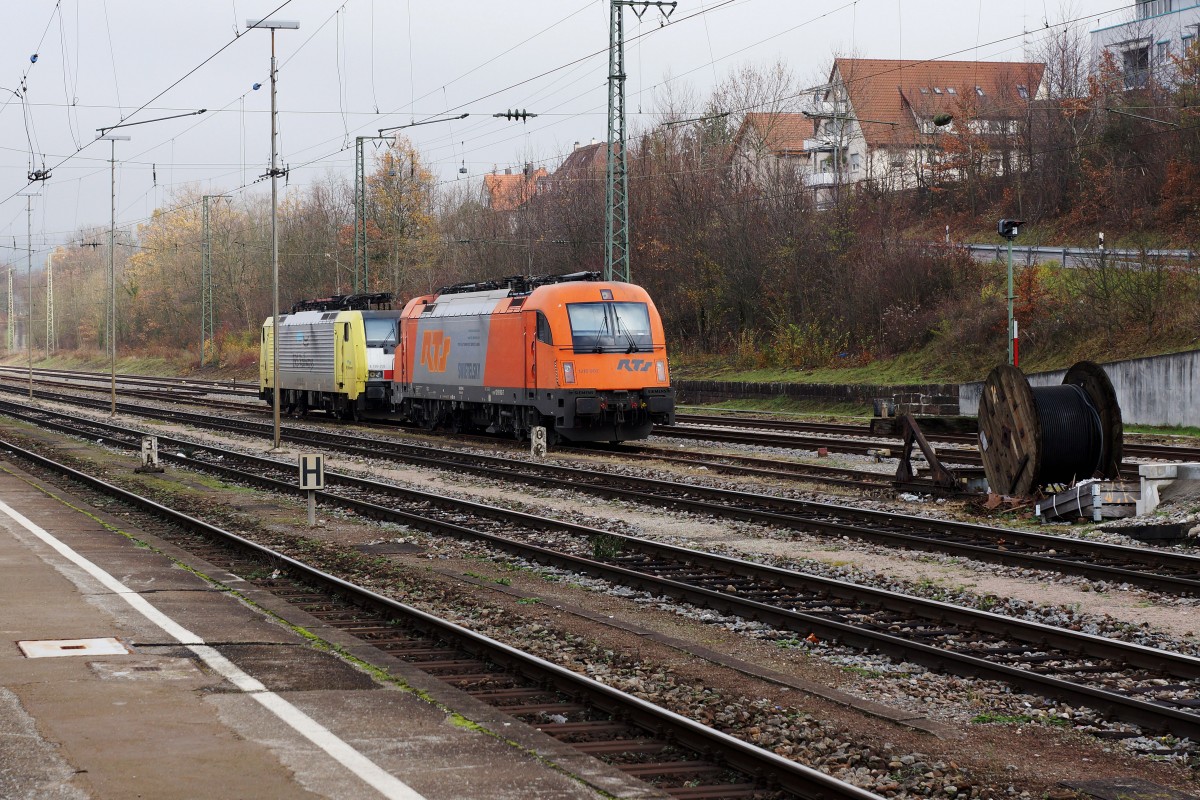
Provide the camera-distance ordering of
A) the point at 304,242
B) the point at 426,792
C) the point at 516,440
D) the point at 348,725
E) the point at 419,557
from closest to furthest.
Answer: the point at 426,792, the point at 348,725, the point at 419,557, the point at 516,440, the point at 304,242

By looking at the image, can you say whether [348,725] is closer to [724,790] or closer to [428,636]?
[724,790]

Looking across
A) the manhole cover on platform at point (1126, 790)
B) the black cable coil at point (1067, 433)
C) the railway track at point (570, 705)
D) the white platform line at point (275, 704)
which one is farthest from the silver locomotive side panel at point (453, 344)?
the manhole cover on platform at point (1126, 790)

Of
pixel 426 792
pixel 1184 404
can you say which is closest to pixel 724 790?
pixel 426 792

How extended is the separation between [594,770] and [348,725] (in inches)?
58.0

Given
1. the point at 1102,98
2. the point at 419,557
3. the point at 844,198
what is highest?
the point at 1102,98

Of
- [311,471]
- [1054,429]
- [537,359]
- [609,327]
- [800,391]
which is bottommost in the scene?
[311,471]

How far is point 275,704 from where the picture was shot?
772 centimetres

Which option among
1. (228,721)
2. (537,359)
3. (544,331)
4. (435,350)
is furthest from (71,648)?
(435,350)

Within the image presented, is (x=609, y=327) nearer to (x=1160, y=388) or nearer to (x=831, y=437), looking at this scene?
(x=831, y=437)

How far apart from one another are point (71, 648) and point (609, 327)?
791 inches

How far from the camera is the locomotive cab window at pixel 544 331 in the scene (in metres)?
28.3

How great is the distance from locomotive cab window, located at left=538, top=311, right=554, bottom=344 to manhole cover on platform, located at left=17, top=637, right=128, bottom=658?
19.1m

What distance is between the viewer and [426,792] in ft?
20.0

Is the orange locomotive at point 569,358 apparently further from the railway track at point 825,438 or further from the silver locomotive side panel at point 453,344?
the railway track at point 825,438
